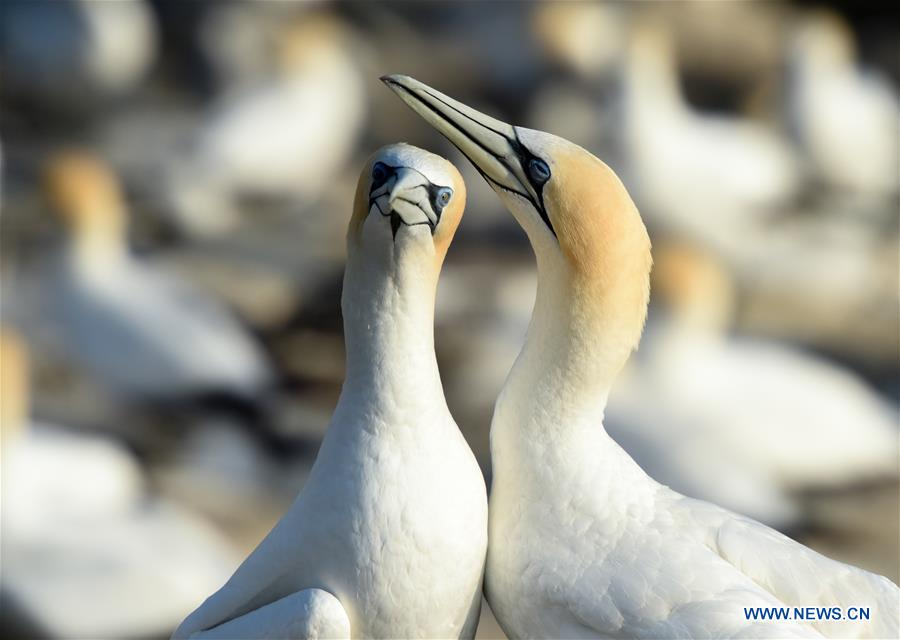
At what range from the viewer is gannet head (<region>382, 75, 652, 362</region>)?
11.6ft

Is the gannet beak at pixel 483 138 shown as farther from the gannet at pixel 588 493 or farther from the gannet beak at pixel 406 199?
the gannet beak at pixel 406 199

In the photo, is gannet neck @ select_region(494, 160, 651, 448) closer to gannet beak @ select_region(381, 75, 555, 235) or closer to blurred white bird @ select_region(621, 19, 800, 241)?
gannet beak @ select_region(381, 75, 555, 235)

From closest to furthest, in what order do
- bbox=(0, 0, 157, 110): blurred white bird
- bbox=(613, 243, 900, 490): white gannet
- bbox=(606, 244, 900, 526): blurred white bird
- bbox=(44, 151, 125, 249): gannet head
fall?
bbox=(606, 244, 900, 526): blurred white bird, bbox=(613, 243, 900, 490): white gannet, bbox=(44, 151, 125, 249): gannet head, bbox=(0, 0, 157, 110): blurred white bird

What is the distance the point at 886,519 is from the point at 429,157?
241 inches

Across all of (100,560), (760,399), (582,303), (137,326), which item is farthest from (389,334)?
(137,326)

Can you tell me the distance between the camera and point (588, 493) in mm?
3588

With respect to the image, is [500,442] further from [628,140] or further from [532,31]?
[532,31]

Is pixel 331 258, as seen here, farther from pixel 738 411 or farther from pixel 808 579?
pixel 808 579

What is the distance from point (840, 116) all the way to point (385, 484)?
42.5 feet

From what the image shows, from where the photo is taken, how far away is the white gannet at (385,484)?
3.33m

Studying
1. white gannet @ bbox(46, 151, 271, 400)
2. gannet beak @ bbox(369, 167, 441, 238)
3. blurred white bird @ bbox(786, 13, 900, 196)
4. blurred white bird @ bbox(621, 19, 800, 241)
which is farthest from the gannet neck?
blurred white bird @ bbox(786, 13, 900, 196)


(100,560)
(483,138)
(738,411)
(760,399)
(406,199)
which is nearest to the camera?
(406,199)

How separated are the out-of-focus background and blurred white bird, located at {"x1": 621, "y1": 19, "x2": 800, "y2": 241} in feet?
0.11

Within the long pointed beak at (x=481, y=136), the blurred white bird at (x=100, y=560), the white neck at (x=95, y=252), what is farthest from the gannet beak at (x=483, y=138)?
the white neck at (x=95, y=252)
